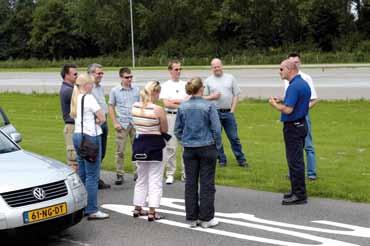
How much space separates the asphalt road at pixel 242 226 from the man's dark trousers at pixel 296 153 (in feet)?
0.82

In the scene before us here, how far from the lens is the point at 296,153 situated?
8156mm

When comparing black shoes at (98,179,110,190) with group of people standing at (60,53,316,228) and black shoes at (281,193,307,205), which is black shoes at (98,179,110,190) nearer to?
group of people standing at (60,53,316,228)

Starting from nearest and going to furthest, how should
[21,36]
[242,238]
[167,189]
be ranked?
[242,238]
[167,189]
[21,36]

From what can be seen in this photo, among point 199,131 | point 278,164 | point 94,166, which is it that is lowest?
point 278,164

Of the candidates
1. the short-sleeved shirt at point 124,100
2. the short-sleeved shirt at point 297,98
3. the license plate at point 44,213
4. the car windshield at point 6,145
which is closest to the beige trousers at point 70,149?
the short-sleeved shirt at point 124,100

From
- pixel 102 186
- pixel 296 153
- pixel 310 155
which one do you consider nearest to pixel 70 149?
pixel 102 186

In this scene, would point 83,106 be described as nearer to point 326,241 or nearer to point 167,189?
point 167,189

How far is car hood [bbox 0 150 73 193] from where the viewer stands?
6281 millimetres

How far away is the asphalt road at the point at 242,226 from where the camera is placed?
21.7 ft

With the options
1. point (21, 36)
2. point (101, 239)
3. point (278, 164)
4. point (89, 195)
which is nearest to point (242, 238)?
point (101, 239)

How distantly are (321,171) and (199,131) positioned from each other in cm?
406

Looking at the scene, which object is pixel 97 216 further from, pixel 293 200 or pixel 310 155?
pixel 310 155

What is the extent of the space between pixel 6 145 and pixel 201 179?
2485 mm

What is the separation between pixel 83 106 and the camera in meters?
7.45
